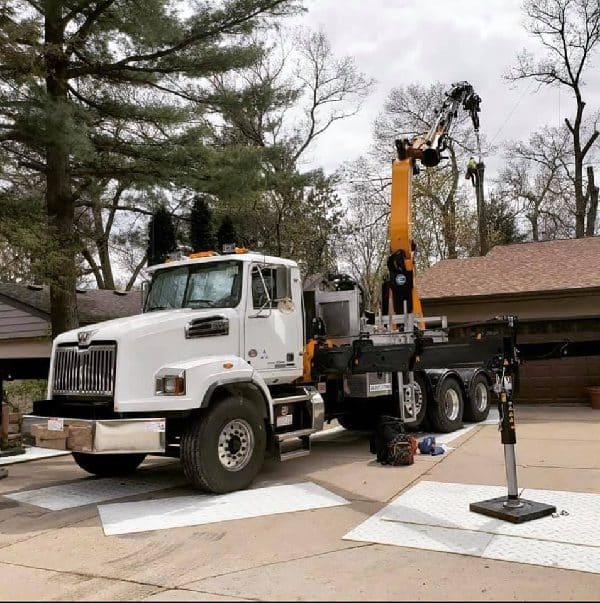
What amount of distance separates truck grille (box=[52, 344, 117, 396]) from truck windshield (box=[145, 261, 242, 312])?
143 cm

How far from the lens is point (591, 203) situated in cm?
3177

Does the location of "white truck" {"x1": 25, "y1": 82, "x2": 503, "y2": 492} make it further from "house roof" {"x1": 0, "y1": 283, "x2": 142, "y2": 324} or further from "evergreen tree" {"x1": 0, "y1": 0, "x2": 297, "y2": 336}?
"house roof" {"x1": 0, "y1": 283, "x2": 142, "y2": 324}

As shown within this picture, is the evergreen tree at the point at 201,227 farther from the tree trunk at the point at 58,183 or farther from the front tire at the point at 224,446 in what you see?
the front tire at the point at 224,446

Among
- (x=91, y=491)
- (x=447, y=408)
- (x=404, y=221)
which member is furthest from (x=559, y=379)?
(x=91, y=491)

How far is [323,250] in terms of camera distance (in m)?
27.5

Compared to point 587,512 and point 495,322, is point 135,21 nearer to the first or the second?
point 495,322

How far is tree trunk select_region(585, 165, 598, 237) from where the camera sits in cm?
3136

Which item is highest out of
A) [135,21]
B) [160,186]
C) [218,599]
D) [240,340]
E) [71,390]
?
[135,21]

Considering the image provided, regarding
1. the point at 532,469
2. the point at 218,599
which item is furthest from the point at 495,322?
the point at 218,599

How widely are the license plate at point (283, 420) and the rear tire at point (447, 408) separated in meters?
3.50

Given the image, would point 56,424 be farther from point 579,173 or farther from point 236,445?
point 579,173

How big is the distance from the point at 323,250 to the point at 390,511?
71.0 ft

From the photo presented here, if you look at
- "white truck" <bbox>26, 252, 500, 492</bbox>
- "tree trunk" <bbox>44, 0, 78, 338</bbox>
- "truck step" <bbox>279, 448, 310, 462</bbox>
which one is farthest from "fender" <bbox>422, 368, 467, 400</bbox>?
"tree trunk" <bbox>44, 0, 78, 338</bbox>

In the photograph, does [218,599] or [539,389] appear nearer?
[218,599]
